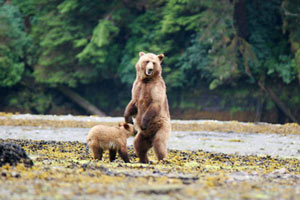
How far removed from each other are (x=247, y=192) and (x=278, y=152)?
717cm

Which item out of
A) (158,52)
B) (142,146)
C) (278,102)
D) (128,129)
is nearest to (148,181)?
(142,146)

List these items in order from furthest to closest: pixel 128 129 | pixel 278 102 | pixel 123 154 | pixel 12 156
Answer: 1. pixel 278 102
2. pixel 128 129
3. pixel 123 154
4. pixel 12 156

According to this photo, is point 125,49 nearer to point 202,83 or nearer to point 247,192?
point 202,83

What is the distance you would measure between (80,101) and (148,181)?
25.7m

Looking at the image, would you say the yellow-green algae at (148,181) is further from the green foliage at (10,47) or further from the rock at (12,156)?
the green foliage at (10,47)

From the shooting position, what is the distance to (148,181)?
22.3 feet

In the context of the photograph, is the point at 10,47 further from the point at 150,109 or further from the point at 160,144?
the point at 160,144

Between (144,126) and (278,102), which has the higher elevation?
(144,126)

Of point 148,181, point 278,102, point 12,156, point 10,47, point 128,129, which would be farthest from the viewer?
point 10,47

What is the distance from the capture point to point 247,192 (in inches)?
244

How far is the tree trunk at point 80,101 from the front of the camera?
31577 millimetres

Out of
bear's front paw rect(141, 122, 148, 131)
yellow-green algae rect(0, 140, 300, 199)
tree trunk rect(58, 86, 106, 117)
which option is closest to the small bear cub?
bear's front paw rect(141, 122, 148, 131)

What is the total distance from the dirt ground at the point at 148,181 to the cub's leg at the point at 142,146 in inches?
19.3

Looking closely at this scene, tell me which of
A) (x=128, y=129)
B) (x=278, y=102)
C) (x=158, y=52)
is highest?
(x=158, y=52)
